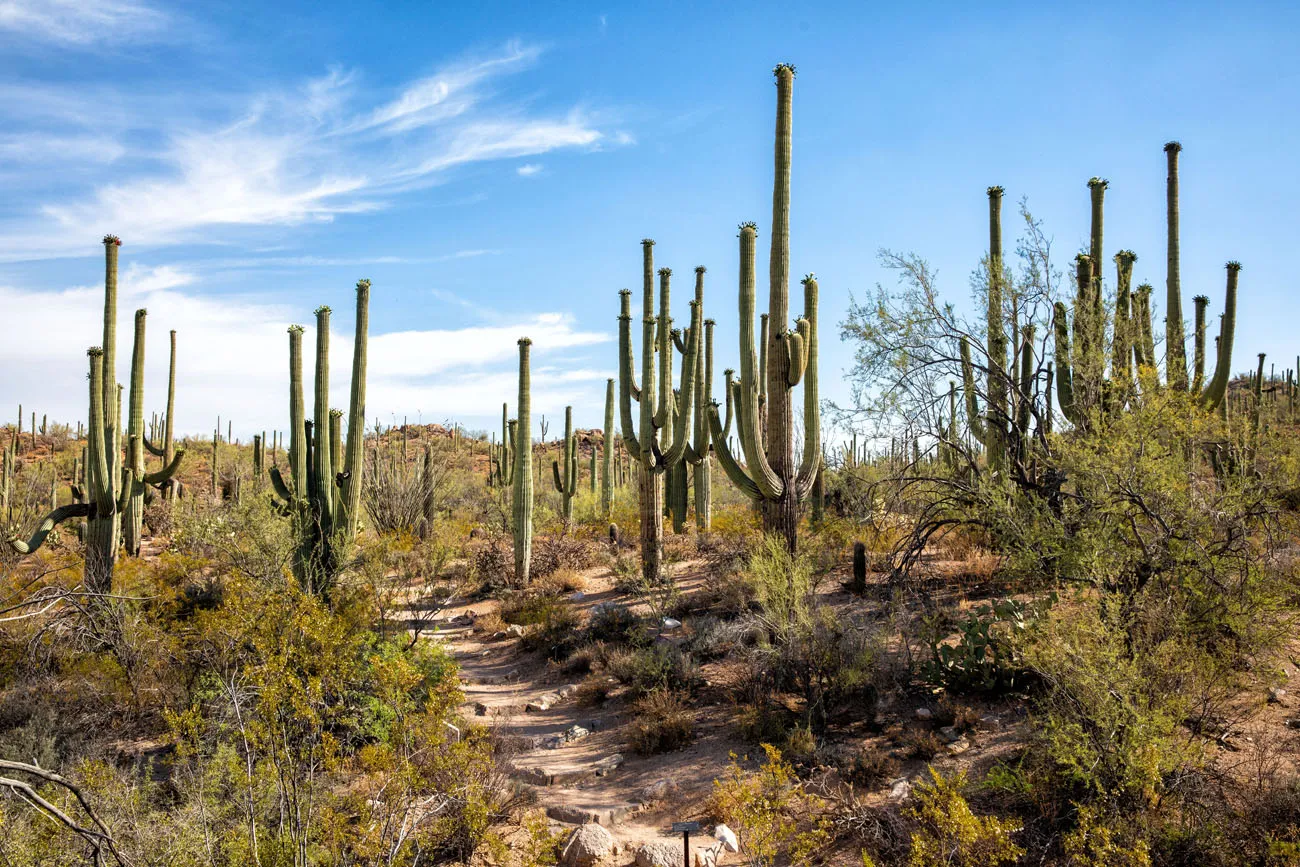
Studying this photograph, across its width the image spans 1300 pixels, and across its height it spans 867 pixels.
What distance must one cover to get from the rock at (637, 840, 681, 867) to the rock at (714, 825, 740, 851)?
0.35m

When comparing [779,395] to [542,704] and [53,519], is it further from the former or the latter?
[53,519]

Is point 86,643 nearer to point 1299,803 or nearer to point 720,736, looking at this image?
point 720,736

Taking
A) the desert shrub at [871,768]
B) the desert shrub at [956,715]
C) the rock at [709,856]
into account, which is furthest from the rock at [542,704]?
the desert shrub at [956,715]

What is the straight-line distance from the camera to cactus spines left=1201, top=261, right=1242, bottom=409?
12.7m

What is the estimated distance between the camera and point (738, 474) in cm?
1093

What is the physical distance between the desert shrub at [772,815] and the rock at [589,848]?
945 mm

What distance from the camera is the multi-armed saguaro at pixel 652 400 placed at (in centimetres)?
1388

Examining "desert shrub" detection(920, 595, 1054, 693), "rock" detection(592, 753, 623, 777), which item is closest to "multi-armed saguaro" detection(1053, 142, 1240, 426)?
"desert shrub" detection(920, 595, 1054, 693)

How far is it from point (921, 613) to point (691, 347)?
22.7 ft

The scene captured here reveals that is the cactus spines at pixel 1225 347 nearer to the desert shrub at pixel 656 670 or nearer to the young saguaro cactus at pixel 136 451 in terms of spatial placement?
the desert shrub at pixel 656 670

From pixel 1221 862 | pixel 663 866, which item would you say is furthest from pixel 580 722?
pixel 1221 862

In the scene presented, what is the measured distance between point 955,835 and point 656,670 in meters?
4.56

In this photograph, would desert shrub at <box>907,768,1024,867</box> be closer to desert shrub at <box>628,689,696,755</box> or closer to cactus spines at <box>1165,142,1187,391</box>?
desert shrub at <box>628,689,696,755</box>

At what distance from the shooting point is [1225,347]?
13227mm
